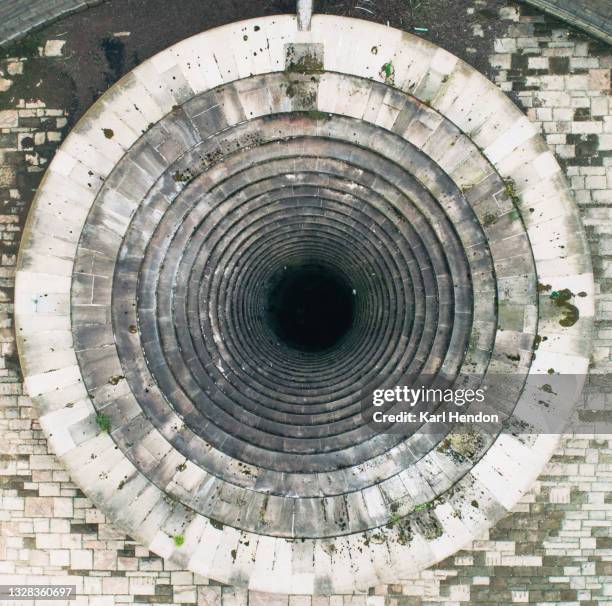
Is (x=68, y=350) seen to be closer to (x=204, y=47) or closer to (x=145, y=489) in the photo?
(x=145, y=489)

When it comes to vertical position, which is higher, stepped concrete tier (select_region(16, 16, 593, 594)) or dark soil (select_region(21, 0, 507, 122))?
dark soil (select_region(21, 0, 507, 122))

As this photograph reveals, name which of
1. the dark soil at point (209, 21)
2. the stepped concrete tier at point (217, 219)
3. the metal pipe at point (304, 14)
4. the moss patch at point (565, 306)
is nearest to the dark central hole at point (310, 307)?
the stepped concrete tier at point (217, 219)

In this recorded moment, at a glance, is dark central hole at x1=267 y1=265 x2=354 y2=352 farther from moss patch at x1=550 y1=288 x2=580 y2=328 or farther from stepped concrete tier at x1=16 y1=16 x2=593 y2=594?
moss patch at x1=550 y1=288 x2=580 y2=328

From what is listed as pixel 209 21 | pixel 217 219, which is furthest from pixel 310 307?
pixel 209 21

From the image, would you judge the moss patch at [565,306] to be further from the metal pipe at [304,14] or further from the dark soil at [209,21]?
the metal pipe at [304,14]

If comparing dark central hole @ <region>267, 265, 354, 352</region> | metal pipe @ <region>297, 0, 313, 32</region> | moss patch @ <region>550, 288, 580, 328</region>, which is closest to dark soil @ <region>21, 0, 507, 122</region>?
metal pipe @ <region>297, 0, 313, 32</region>
